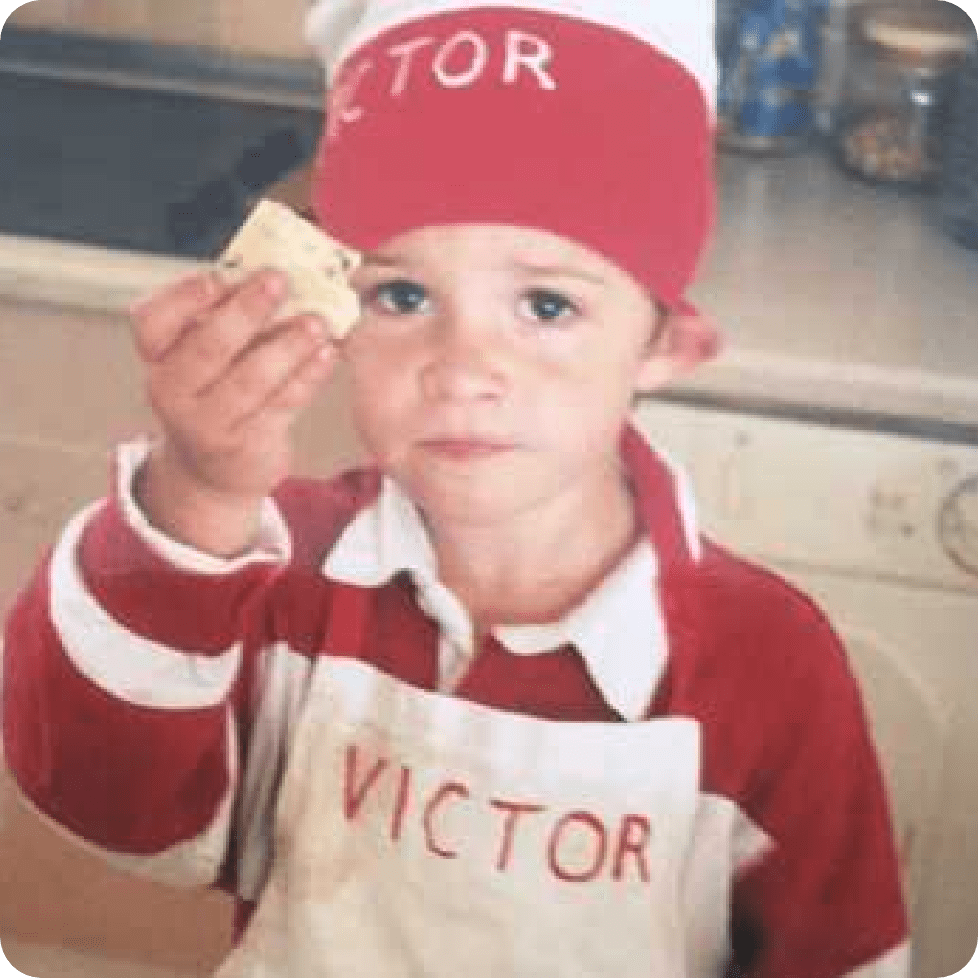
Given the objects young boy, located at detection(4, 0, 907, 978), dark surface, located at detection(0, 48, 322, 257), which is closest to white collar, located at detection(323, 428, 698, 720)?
young boy, located at detection(4, 0, 907, 978)

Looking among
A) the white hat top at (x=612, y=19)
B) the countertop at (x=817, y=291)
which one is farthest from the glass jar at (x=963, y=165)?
the white hat top at (x=612, y=19)

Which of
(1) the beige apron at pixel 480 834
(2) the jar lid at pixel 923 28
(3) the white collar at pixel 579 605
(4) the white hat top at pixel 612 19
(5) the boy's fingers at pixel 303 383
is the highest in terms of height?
(4) the white hat top at pixel 612 19

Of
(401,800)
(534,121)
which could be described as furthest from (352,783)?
(534,121)

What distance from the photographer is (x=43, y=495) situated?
66 cm

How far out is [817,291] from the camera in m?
0.63

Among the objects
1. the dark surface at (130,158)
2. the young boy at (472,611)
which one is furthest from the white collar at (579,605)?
the dark surface at (130,158)

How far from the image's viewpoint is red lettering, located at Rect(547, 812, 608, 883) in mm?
609

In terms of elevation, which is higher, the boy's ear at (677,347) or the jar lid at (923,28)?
the jar lid at (923,28)

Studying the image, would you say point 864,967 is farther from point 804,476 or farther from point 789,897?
point 804,476

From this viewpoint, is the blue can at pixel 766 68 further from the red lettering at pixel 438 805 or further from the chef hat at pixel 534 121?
the red lettering at pixel 438 805

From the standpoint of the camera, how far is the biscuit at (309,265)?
1.85ft

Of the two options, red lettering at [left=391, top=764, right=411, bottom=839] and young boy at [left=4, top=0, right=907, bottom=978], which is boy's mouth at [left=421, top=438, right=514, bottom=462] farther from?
red lettering at [left=391, top=764, right=411, bottom=839]

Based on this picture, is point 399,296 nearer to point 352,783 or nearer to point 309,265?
point 309,265

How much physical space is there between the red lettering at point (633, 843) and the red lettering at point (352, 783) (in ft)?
0.28
